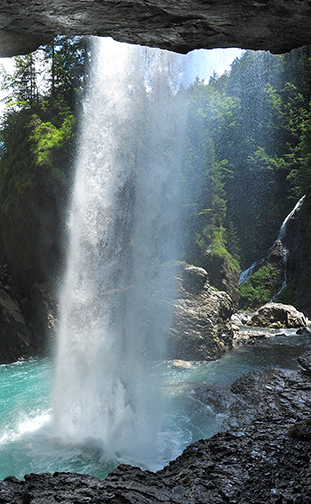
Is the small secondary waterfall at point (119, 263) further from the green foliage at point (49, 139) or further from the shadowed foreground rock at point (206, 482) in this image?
the shadowed foreground rock at point (206, 482)

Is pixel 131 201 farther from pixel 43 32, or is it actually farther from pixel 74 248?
pixel 43 32

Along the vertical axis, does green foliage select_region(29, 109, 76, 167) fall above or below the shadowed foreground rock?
above

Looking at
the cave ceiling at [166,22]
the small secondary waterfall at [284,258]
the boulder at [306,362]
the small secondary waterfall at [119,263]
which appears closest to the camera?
the cave ceiling at [166,22]

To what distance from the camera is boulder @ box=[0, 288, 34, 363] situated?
35.5 ft

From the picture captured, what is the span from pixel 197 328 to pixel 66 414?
5264 mm

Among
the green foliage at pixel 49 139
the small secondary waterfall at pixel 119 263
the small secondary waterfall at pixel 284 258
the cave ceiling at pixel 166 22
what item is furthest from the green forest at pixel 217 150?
the cave ceiling at pixel 166 22

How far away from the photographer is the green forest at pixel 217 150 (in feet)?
42.0

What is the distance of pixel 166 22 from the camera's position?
3078 mm

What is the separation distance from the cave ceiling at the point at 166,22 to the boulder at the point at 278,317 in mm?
12602

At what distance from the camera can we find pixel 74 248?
1118cm

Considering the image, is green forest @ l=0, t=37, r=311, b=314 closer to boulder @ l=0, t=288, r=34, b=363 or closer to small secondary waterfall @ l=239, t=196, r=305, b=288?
small secondary waterfall @ l=239, t=196, r=305, b=288

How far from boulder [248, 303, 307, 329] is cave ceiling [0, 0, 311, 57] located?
Answer: 12602mm

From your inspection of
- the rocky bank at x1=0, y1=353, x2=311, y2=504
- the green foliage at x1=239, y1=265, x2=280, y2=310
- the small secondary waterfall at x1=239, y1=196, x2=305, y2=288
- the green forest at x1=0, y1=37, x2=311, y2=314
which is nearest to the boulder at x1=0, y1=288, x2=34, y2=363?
the green forest at x1=0, y1=37, x2=311, y2=314

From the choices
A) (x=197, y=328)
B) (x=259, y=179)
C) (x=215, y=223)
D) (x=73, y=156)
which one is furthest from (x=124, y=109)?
(x=259, y=179)
